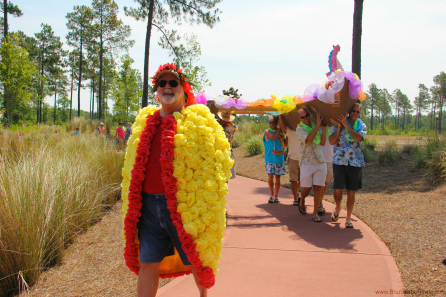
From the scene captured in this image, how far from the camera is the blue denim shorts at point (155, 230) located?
2.42 meters

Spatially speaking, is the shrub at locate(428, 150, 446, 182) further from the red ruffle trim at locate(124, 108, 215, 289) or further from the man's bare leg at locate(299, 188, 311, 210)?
the red ruffle trim at locate(124, 108, 215, 289)

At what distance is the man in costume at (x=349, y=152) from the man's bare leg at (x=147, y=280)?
144 inches

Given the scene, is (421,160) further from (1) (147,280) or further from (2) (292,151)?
(1) (147,280)

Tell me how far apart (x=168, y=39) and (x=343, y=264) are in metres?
13.9

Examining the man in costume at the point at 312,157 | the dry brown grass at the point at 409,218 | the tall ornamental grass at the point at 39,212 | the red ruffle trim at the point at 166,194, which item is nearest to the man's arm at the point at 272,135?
the man in costume at the point at 312,157

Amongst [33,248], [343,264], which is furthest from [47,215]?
[343,264]

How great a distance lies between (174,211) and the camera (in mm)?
2328

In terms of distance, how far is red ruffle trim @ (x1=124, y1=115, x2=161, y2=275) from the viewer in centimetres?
240

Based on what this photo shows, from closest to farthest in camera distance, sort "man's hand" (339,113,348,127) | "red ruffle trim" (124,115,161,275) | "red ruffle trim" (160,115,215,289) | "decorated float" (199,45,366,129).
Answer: "red ruffle trim" (160,115,215,289), "red ruffle trim" (124,115,161,275), "decorated float" (199,45,366,129), "man's hand" (339,113,348,127)

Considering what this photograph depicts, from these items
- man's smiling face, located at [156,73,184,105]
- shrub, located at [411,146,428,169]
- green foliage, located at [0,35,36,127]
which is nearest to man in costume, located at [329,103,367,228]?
man's smiling face, located at [156,73,184,105]

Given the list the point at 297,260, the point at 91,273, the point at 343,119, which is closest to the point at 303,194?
the point at 343,119

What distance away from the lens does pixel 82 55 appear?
117 ft

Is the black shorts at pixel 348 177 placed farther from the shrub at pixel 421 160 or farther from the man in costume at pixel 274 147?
the shrub at pixel 421 160

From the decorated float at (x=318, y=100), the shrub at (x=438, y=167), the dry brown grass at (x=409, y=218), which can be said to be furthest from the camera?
the shrub at (x=438, y=167)
